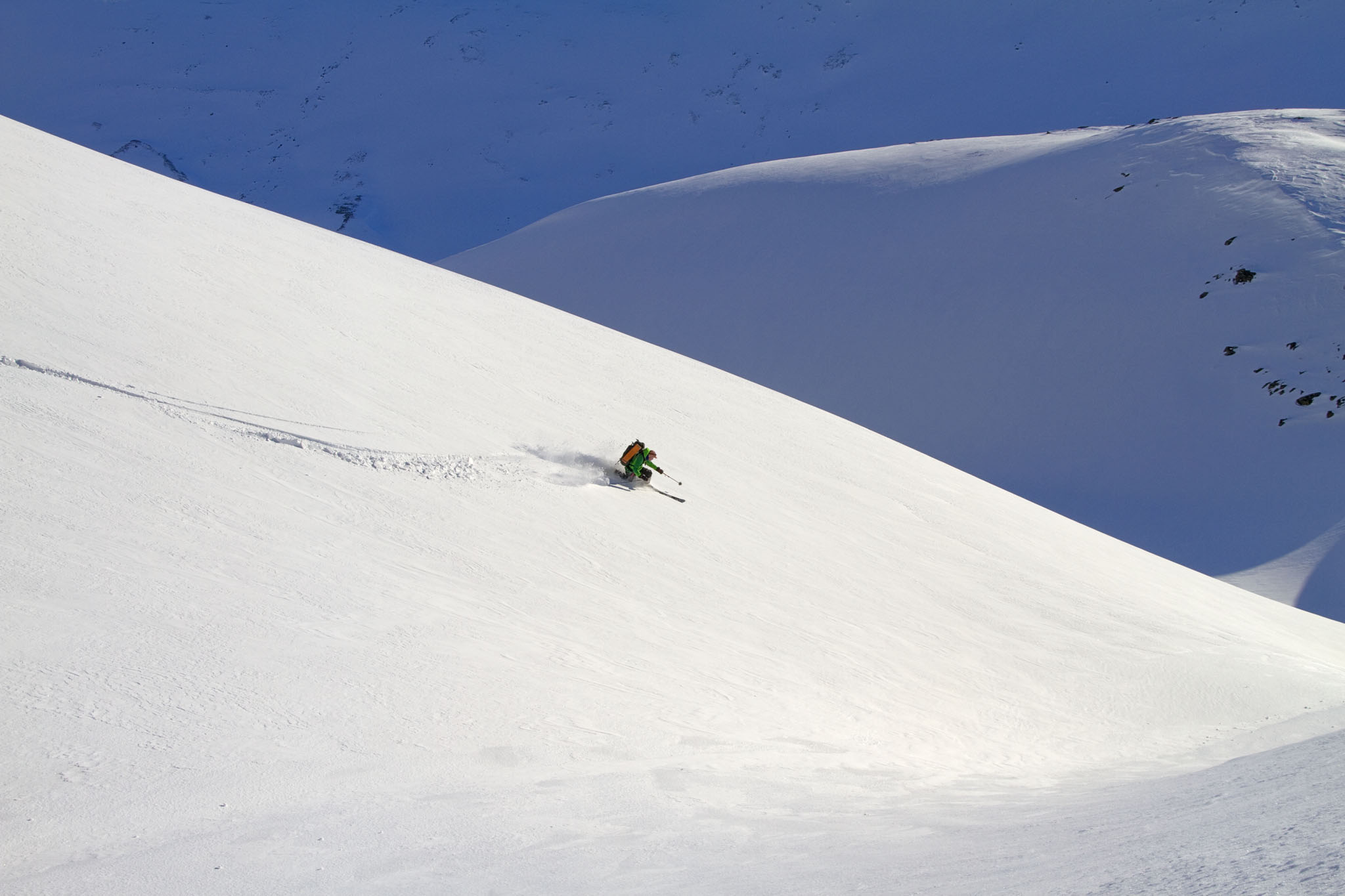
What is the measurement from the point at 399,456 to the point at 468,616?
185 centimetres

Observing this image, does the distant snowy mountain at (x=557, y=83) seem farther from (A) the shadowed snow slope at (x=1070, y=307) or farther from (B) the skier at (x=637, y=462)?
(B) the skier at (x=637, y=462)

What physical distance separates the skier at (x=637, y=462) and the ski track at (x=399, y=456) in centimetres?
19

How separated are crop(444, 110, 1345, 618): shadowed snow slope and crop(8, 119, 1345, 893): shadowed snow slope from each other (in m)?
7.24

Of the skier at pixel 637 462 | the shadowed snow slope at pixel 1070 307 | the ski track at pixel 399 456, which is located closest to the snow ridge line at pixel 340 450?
the ski track at pixel 399 456

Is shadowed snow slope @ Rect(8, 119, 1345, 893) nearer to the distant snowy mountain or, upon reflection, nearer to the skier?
the skier

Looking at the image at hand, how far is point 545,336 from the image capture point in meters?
11.3

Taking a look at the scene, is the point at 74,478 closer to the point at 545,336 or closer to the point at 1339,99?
the point at 545,336

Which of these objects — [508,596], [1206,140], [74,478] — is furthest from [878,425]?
[74,478]

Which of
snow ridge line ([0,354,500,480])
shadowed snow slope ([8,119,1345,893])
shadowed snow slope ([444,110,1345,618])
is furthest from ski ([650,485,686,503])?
shadowed snow slope ([444,110,1345,618])

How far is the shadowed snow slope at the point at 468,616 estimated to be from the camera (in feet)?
13.6

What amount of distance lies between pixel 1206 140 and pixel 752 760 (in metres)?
24.3

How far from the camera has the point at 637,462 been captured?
8250 millimetres

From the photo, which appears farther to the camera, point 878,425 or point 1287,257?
point 878,425

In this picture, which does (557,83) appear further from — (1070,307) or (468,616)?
(468,616)
